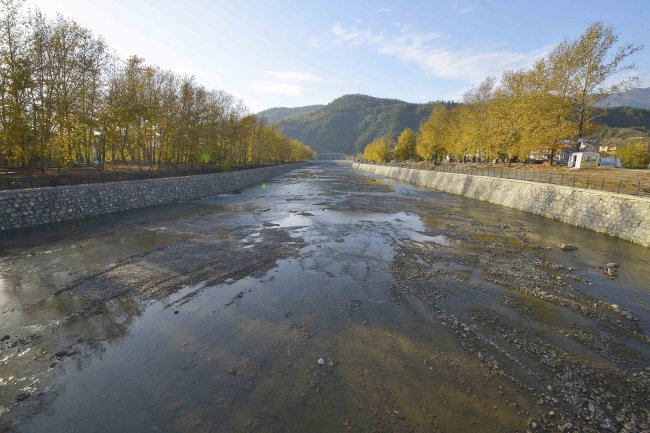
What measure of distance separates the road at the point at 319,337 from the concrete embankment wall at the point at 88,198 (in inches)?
136

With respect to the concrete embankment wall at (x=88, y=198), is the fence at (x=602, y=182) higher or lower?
higher

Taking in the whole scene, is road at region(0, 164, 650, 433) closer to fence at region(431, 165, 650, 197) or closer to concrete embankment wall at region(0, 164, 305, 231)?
concrete embankment wall at region(0, 164, 305, 231)

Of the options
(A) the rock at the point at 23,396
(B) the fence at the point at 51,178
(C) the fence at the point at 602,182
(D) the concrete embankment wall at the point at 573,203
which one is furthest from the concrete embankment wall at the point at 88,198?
(C) the fence at the point at 602,182

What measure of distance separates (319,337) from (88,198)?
2620 cm

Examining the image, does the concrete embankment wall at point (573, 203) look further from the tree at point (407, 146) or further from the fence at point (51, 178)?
the tree at point (407, 146)

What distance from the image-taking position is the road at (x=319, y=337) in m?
6.04

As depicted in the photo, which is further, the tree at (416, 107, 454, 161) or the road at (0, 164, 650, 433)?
the tree at (416, 107, 454, 161)

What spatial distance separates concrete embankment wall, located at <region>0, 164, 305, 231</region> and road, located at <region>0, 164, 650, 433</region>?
3452 mm

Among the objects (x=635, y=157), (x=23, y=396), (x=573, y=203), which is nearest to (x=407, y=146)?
(x=635, y=157)

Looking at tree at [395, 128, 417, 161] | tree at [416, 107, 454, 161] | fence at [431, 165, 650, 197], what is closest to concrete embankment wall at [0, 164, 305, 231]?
fence at [431, 165, 650, 197]

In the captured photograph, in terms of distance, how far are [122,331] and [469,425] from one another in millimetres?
9469

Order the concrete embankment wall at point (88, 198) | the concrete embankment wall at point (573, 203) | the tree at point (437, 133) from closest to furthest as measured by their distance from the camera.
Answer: the concrete embankment wall at point (573, 203) < the concrete embankment wall at point (88, 198) < the tree at point (437, 133)

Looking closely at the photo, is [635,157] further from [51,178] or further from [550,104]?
[51,178]

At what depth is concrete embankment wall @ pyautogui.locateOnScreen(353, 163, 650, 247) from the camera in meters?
19.3
